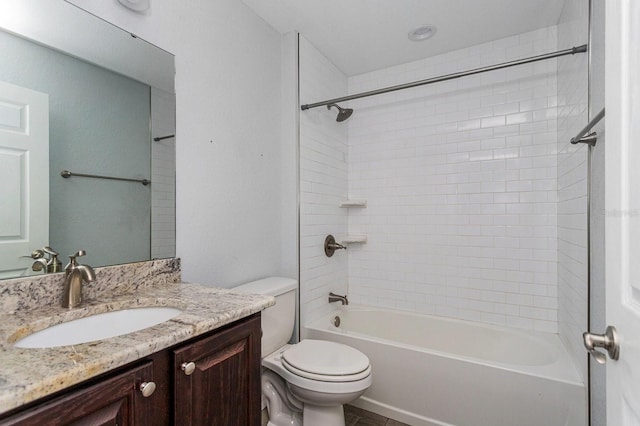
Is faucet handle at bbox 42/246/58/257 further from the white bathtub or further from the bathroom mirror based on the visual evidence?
the white bathtub

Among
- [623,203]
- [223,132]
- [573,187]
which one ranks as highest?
[223,132]

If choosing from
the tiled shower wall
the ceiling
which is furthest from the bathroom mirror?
the tiled shower wall

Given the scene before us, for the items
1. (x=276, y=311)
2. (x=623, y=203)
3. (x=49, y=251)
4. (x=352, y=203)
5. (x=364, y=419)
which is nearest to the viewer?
(x=623, y=203)

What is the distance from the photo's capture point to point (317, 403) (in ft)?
5.10

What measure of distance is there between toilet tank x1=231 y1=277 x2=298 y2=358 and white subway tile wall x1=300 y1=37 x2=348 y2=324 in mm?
232

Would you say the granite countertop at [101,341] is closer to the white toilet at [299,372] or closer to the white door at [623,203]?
the white toilet at [299,372]

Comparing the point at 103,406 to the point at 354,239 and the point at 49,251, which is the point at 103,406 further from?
the point at 354,239

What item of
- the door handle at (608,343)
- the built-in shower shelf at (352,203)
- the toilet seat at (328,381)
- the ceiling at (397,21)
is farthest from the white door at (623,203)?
the built-in shower shelf at (352,203)

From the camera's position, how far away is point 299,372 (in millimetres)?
1564

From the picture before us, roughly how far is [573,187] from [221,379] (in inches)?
77.5

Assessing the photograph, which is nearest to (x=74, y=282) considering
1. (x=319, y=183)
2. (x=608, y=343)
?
(x=608, y=343)

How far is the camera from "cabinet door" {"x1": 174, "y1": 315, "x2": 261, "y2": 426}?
823 mm

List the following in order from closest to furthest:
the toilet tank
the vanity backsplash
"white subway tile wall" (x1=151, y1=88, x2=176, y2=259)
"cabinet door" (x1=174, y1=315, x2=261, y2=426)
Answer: "cabinet door" (x1=174, y1=315, x2=261, y2=426) < the vanity backsplash < "white subway tile wall" (x1=151, y1=88, x2=176, y2=259) < the toilet tank

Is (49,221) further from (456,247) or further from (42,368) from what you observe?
(456,247)
